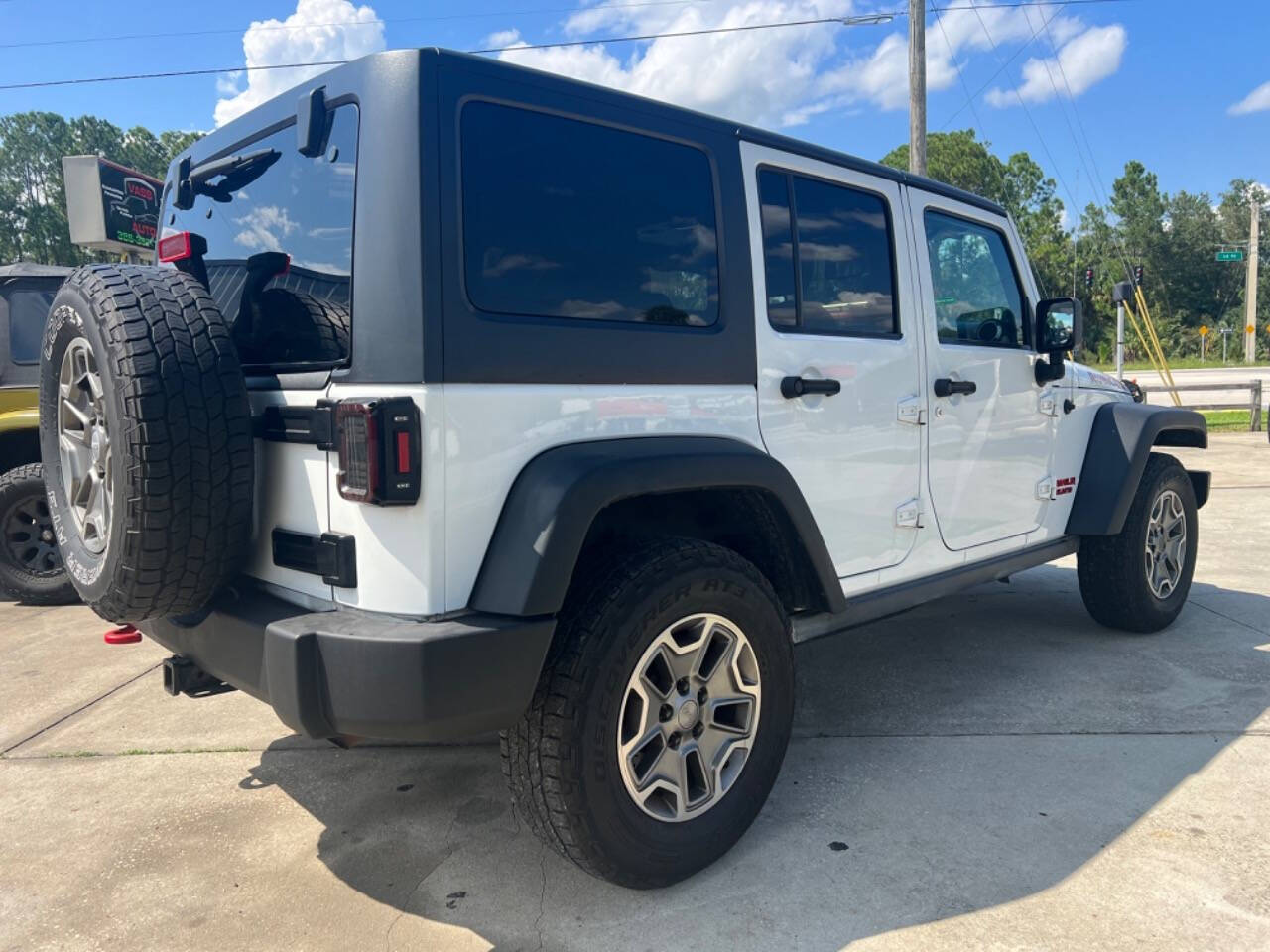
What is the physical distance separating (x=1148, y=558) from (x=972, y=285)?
6.11 ft

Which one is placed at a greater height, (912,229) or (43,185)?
(43,185)

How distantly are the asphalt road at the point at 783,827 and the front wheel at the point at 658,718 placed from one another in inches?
7.7

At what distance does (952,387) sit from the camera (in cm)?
344

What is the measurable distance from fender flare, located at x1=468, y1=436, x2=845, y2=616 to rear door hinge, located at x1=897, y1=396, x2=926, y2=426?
1124 mm

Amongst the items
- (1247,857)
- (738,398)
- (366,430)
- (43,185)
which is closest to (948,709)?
(1247,857)

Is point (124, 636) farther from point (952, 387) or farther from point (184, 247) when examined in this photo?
point (952, 387)

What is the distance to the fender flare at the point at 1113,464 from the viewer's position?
13.9ft

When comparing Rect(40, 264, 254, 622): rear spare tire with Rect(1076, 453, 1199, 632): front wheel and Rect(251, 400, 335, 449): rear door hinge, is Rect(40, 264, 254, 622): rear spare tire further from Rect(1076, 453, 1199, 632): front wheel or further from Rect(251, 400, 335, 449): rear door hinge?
Rect(1076, 453, 1199, 632): front wheel

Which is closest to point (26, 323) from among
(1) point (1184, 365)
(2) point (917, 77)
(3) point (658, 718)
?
(3) point (658, 718)

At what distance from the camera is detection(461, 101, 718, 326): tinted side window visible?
84.4 inches

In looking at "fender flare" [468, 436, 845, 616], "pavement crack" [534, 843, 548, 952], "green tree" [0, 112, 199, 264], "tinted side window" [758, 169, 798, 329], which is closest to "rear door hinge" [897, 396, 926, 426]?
"tinted side window" [758, 169, 798, 329]

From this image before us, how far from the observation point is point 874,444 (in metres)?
3.13

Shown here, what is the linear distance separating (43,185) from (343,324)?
239ft

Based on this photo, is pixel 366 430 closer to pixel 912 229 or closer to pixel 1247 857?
pixel 912 229
